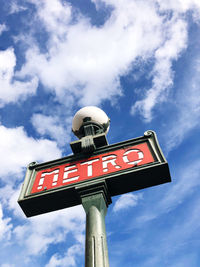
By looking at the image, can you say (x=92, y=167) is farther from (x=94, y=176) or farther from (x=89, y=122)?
(x=89, y=122)

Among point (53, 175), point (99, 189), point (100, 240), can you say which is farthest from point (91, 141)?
point (100, 240)

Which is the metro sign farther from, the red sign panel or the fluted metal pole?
the fluted metal pole

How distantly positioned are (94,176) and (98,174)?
0.09m

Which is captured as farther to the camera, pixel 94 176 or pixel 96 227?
pixel 94 176

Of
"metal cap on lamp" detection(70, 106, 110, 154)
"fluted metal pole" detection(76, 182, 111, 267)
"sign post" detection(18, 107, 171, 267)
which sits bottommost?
"fluted metal pole" detection(76, 182, 111, 267)

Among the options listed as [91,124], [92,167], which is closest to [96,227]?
[92,167]

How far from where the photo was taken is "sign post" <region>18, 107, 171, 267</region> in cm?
423

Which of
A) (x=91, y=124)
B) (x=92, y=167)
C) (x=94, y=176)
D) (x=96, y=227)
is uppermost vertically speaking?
(x=91, y=124)

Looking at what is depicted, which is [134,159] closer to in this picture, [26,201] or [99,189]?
[99,189]

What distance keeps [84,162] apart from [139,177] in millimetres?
1369

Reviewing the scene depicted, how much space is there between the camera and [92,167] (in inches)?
197

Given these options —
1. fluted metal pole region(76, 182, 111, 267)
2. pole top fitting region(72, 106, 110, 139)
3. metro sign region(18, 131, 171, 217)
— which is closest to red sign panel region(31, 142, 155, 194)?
metro sign region(18, 131, 171, 217)

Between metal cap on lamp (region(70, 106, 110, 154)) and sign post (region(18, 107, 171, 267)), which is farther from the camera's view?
metal cap on lamp (region(70, 106, 110, 154))

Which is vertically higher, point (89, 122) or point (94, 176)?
point (89, 122)
